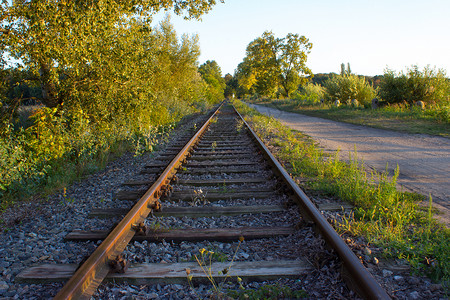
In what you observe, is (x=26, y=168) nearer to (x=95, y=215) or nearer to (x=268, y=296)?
(x=95, y=215)

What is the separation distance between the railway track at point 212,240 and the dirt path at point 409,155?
5.35ft

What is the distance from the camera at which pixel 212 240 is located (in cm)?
276

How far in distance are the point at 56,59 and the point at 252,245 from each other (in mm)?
4675

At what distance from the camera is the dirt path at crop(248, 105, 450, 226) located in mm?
4279

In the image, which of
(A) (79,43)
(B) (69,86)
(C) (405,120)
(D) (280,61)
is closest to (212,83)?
A: (D) (280,61)

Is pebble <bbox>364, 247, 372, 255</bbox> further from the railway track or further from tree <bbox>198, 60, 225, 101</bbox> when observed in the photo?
tree <bbox>198, 60, 225, 101</bbox>

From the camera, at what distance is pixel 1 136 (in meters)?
5.06

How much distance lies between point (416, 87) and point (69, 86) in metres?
15.8

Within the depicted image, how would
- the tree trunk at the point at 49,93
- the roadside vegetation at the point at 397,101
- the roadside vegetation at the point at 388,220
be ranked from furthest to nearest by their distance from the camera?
the roadside vegetation at the point at 397,101 → the tree trunk at the point at 49,93 → the roadside vegetation at the point at 388,220

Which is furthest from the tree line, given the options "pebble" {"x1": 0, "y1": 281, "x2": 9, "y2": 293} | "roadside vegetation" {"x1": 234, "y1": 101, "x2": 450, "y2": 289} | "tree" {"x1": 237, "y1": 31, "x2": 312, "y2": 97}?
"pebble" {"x1": 0, "y1": 281, "x2": 9, "y2": 293}

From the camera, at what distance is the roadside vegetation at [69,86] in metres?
4.54

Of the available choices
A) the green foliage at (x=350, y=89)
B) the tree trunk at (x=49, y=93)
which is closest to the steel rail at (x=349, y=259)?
the tree trunk at (x=49, y=93)

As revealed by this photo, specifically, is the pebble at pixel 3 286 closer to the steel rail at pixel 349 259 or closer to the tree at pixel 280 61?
the steel rail at pixel 349 259

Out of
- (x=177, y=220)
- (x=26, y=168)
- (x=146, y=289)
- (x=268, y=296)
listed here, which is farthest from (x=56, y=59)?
(x=268, y=296)
